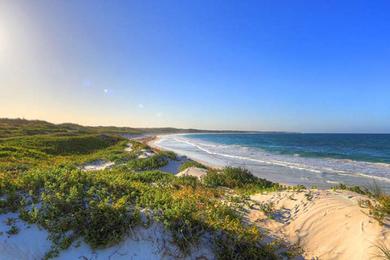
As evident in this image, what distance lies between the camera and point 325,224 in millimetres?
7020

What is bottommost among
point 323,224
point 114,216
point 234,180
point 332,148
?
point 332,148

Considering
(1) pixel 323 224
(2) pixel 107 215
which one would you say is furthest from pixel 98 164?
(1) pixel 323 224

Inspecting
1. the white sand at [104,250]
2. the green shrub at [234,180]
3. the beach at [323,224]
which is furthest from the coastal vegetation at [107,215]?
the green shrub at [234,180]

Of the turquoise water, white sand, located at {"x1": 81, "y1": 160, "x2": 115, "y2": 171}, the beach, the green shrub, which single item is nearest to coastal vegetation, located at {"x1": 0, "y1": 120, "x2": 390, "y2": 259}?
the beach

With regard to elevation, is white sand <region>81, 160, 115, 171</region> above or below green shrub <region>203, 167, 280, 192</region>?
below

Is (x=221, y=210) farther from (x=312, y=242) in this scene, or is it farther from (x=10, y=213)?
(x=10, y=213)

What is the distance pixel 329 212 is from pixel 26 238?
6840 mm

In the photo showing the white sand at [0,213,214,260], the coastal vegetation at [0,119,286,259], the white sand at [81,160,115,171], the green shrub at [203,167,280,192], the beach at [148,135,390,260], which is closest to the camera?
the white sand at [0,213,214,260]

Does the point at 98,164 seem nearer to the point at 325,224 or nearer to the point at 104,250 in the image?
the point at 104,250

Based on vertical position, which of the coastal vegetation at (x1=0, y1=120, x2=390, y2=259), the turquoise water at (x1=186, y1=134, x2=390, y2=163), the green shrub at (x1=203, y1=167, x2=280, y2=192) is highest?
the coastal vegetation at (x1=0, y1=120, x2=390, y2=259)

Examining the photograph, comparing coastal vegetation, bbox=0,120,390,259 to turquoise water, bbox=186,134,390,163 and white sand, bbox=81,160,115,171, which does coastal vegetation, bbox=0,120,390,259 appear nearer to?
white sand, bbox=81,160,115,171

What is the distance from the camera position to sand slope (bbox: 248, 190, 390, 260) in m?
5.91

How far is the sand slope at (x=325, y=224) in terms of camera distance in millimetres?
5910

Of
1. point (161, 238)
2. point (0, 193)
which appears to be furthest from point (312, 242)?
point (0, 193)
